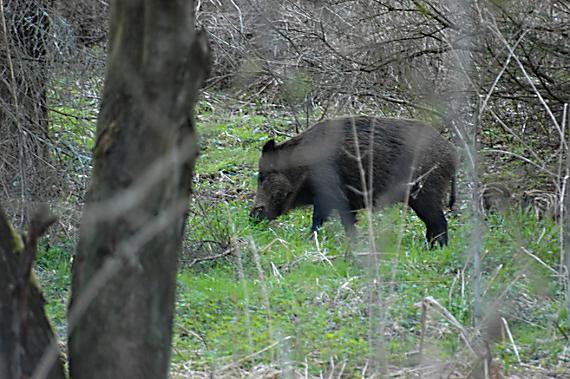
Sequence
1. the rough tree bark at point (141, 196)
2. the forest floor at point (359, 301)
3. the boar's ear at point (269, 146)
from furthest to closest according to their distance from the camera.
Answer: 1. the boar's ear at point (269, 146)
2. the forest floor at point (359, 301)
3. the rough tree bark at point (141, 196)

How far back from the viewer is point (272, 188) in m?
10.7

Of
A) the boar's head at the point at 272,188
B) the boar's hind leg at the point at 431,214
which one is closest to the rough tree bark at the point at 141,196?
the boar's hind leg at the point at 431,214

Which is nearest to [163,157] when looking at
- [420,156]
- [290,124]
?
[420,156]

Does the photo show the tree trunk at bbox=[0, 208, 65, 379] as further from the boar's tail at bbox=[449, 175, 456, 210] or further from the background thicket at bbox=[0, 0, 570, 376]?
the boar's tail at bbox=[449, 175, 456, 210]

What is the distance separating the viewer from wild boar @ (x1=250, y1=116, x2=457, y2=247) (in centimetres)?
981

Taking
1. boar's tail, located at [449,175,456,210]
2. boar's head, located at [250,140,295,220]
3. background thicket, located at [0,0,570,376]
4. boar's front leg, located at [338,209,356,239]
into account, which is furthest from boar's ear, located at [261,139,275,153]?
boar's tail, located at [449,175,456,210]

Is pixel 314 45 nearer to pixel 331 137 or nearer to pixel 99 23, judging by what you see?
pixel 331 137

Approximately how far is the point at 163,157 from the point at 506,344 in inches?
120

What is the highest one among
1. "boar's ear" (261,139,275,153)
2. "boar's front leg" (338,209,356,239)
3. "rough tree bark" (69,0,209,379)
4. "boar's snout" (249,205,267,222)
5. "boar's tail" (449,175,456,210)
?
"rough tree bark" (69,0,209,379)

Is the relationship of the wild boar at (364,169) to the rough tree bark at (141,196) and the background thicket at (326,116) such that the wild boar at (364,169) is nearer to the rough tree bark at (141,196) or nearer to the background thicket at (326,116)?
the background thicket at (326,116)

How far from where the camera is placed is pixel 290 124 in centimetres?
1423

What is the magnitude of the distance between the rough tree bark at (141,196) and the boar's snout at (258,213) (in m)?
7.10

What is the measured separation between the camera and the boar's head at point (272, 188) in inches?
416

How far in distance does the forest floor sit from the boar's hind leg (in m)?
0.14
